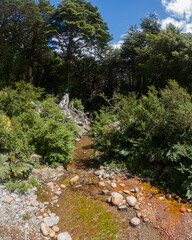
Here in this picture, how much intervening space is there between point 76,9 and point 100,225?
49.0ft

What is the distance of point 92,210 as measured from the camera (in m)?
4.05

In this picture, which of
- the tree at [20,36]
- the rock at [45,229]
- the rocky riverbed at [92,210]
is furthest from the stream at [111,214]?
the tree at [20,36]

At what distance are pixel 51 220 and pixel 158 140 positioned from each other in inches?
161

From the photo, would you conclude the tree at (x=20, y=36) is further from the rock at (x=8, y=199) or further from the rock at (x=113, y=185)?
the rock at (x=113, y=185)

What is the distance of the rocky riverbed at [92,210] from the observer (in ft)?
11.0

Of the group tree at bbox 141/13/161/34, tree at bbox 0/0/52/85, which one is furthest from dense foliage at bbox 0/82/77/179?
tree at bbox 141/13/161/34

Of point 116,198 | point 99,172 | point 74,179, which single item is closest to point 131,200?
point 116,198

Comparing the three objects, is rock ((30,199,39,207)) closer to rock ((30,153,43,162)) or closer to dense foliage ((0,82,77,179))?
dense foliage ((0,82,77,179))

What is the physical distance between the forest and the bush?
0.03m

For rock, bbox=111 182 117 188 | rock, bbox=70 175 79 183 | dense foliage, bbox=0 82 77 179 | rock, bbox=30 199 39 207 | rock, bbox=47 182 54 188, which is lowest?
rock, bbox=30 199 39 207

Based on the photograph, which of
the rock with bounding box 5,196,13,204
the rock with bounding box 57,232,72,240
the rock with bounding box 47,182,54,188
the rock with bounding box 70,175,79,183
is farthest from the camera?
the rock with bounding box 70,175,79,183

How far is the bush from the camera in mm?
4809

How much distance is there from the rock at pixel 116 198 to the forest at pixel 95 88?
1.57 m

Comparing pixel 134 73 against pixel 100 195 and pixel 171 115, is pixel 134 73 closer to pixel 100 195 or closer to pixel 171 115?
pixel 171 115
